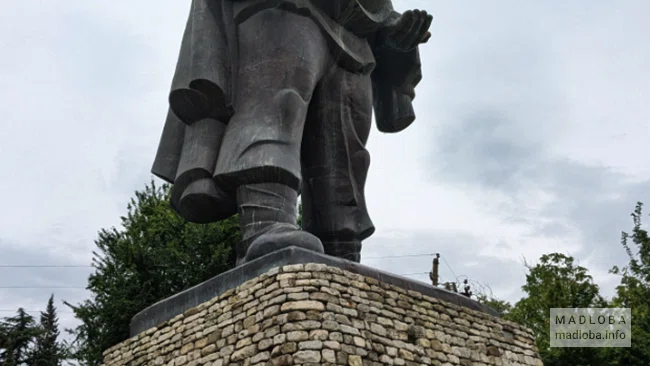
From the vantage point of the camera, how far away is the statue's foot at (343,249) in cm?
700

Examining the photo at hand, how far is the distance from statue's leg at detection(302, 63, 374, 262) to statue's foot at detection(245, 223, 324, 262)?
2.77 feet

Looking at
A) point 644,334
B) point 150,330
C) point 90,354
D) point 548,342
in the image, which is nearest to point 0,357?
point 90,354

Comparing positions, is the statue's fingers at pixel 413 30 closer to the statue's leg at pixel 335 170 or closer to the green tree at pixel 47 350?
the statue's leg at pixel 335 170

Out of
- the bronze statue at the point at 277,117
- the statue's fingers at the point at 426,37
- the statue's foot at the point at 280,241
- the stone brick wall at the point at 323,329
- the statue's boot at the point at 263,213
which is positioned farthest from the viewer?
the statue's fingers at the point at 426,37

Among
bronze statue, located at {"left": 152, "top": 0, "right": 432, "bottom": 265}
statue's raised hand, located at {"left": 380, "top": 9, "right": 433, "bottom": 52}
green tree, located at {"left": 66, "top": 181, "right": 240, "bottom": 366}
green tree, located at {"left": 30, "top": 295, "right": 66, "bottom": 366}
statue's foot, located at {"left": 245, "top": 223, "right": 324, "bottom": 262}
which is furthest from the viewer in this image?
green tree, located at {"left": 30, "top": 295, "right": 66, "bottom": 366}

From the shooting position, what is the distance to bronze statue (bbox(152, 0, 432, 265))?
250 inches

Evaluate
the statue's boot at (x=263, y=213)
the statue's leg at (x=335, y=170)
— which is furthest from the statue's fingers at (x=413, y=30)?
the statue's boot at (x=263, y=213)

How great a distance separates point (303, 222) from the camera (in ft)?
23.7

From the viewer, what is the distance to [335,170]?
710cm

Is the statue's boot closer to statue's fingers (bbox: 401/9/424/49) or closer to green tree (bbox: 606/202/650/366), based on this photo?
statue's fingers (bbox: 401/9/424/49)

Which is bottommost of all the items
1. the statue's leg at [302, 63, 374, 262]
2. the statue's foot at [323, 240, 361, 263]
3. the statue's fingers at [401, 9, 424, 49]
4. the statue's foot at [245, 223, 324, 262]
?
the statue's foot at [245, 223, 324, 262]

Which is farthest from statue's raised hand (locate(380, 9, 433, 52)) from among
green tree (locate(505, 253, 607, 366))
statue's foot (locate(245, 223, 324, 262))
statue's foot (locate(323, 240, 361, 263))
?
green tree (locate(505, 253, 607, 366))

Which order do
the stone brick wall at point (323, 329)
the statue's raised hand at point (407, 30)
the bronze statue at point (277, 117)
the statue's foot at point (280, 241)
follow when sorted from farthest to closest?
1. the statue's raised hand at point (407, 30)
2. the bronze statue at point (277, 117)
3. the statue's foot at point (280, 241)
4. the stone brick wall at point (323, 329)

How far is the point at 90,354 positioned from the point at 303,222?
495 inches
